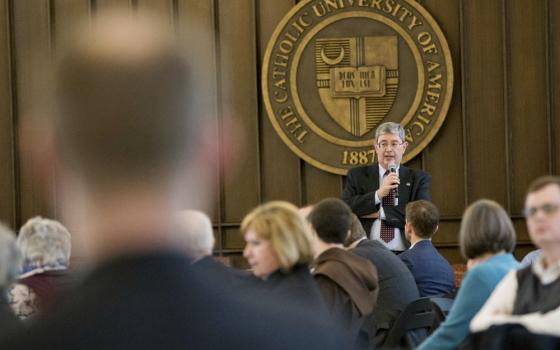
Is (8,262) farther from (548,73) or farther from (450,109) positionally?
(548,73)

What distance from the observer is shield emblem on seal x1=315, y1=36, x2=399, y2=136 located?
8.80 metres

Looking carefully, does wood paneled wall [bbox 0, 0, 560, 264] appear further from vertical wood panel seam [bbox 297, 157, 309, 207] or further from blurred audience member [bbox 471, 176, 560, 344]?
blurred audience member [bbox 471, 176, 560, 344]

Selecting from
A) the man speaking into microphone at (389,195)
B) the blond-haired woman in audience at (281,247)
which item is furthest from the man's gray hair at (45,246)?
the man speaking into microphone at (389,195)

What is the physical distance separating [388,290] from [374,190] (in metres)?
1.48

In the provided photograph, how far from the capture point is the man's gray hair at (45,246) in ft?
15.7

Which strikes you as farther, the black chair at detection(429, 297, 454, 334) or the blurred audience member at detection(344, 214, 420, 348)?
the blurred audience member at detection(344, 214, 420, 348)

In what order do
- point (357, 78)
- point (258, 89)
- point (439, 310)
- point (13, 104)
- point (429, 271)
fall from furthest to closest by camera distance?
point (13, 104)
point (258, 89)
point (357, 78)
point (429, 271)
point (439, 310)

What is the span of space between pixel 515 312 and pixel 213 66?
5799 mm

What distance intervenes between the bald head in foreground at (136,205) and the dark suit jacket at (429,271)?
16.1ft

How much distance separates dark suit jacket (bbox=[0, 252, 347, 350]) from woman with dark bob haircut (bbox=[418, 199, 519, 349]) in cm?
309

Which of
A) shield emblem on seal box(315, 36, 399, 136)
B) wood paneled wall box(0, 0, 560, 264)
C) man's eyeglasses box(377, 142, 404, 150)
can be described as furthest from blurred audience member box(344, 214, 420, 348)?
shield emblem on seal box(315, 36, 399, 136)

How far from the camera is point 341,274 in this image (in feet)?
15.3

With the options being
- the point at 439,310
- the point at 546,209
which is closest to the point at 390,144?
the point at 439,310

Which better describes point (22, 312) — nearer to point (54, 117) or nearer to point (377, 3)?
point (54, 117)
